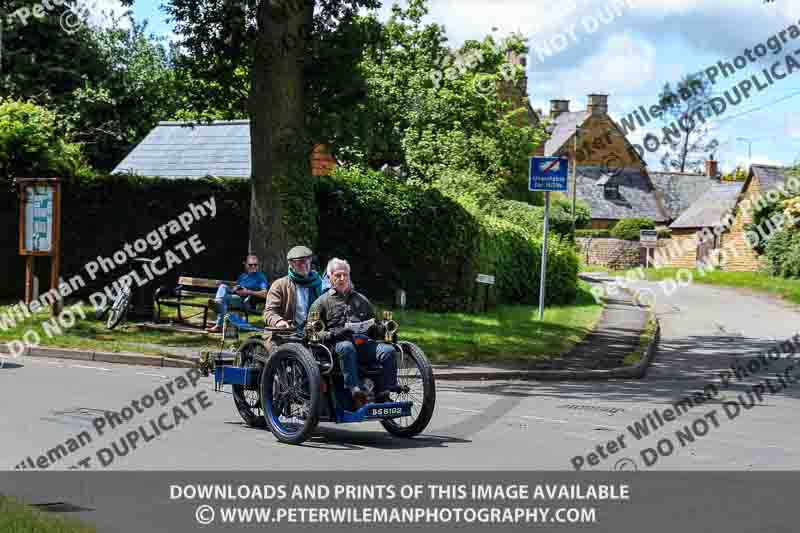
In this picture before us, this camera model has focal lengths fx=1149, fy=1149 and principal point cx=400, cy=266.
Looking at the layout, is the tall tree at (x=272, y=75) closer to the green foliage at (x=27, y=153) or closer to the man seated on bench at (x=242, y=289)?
the man seated on bench at (x=242, y=289)

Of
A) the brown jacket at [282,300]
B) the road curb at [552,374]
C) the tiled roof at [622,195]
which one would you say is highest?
the tiled roof at [622,195]

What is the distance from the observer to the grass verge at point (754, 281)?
4156 centimetres

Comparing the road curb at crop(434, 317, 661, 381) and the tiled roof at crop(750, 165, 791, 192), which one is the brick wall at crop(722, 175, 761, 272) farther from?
the road curb at crop(434, 317, 661, 381)

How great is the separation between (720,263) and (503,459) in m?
59.3


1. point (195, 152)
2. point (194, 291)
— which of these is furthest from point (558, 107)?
point (194, 291)

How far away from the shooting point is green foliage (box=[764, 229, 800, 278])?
47.7 metres

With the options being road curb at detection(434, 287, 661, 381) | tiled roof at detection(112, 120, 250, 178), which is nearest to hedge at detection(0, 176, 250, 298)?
tiled roof at detection(112, 120, 250, 178)

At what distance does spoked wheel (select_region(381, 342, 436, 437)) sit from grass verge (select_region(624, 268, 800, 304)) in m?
31.0

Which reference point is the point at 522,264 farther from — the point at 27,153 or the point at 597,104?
the point at 597,104

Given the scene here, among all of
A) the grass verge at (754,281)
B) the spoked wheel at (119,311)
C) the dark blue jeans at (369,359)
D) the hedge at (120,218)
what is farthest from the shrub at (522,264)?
the dark blue jeans at (369,359)

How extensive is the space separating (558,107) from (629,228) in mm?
25458

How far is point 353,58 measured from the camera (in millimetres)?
22516

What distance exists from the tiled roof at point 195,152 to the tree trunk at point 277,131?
1077 centimetres

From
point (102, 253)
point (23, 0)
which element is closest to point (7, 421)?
point (102, 253)
